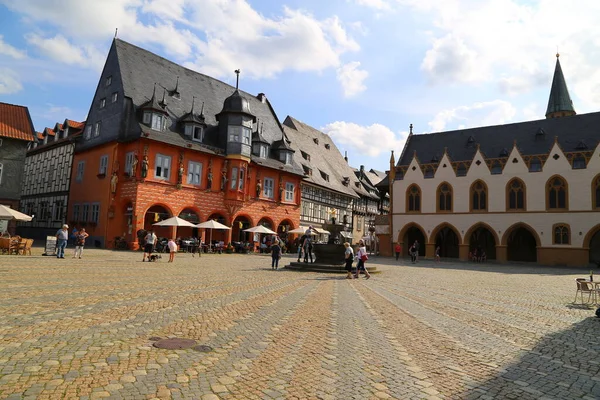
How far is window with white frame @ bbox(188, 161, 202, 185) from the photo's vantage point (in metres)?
33.7

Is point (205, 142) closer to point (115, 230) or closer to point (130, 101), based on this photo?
point (130, 101)

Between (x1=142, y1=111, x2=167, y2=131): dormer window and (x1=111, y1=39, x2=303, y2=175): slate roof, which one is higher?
(x1=111, y1=39, x2=303, y2=175): slate roof

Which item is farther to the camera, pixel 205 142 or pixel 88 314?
pixel 205 142

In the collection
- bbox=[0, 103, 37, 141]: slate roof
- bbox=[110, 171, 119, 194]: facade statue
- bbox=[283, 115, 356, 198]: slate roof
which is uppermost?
bbox=[283, 115, 356, 198]: slate roof

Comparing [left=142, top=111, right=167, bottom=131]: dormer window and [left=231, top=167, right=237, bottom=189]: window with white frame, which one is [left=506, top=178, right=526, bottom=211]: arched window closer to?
[left=231, top=167, right=237, bottom=189]: window with white frame

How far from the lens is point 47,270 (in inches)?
561

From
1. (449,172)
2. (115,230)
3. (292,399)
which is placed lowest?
(292,399)

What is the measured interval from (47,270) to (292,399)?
43.7 feet

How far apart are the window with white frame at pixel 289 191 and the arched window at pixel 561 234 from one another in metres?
25.0

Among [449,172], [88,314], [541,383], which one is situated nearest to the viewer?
[541,383]

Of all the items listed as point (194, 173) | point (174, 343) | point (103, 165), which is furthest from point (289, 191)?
point (174, 343)

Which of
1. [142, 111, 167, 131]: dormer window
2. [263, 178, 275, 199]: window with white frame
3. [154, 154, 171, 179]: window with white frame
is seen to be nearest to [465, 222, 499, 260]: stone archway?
[263, 178, 275, 199]: window with white frame

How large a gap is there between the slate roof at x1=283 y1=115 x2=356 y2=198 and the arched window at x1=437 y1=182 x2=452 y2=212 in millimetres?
13253

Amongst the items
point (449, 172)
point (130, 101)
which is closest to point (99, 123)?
point (130, 101)
